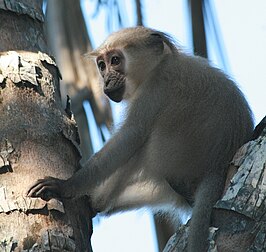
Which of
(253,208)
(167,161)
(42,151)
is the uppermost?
(42,151)

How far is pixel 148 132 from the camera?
438 cm

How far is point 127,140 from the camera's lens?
427 centimetres

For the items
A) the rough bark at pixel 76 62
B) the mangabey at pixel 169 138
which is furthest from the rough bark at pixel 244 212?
the rough bark at pixel 76 62

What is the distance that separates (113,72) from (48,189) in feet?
6.32

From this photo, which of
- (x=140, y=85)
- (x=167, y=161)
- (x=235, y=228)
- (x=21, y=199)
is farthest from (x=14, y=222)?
(x=140, y=85)

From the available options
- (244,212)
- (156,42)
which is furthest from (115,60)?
(244,212)

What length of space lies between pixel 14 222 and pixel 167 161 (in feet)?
5.31

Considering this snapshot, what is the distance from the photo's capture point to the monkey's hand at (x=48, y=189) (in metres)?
2.99

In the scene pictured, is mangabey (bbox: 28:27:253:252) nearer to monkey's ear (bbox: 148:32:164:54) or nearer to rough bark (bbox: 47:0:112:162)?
monkey's ear (bbox: 148:32:164:54)

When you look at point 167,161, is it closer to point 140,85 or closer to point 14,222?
point 140,85

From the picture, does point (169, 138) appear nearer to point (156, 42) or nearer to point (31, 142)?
point (156, 42)

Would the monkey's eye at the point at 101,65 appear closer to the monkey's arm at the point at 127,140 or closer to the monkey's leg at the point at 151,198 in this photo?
the monkey's arm at the point at 127,140

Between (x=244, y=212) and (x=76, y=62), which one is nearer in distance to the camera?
(x=244, y=212)

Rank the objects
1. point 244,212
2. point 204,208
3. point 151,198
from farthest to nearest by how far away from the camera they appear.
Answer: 1. point 151,198
2. point 204,208
3. point 244,212
